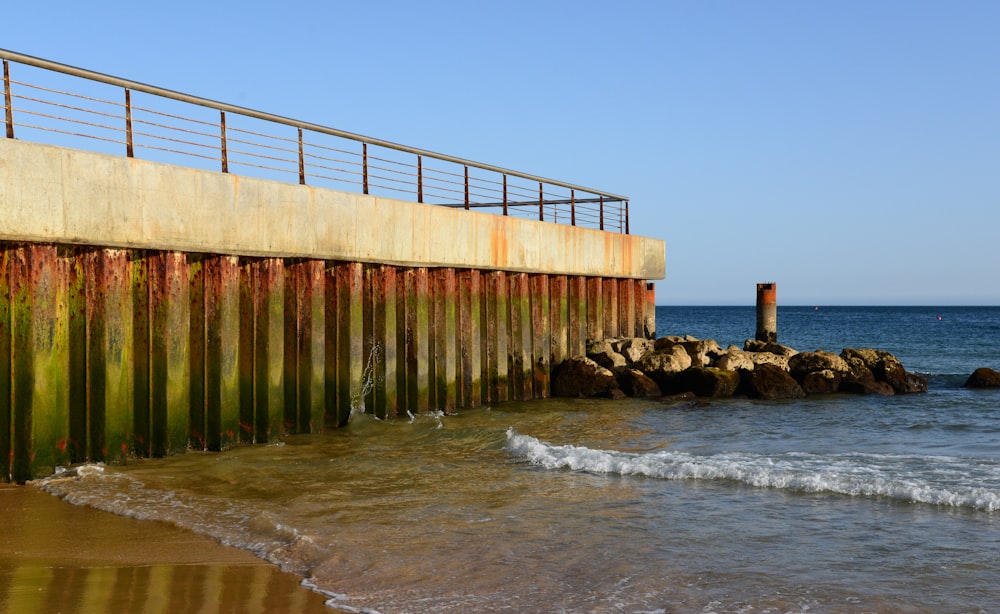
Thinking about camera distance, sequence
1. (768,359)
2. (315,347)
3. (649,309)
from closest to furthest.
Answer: (315,347) → (768,359) → (649,309)

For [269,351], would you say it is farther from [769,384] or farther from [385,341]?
[769,384]

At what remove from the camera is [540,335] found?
2138cm

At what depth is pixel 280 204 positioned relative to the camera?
1409cm

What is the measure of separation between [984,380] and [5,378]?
80.6 ft

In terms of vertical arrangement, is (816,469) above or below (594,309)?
below

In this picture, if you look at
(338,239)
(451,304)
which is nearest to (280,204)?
(338,239)

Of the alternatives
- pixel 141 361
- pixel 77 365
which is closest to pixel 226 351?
pixel 141 361

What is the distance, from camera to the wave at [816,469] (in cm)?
1105

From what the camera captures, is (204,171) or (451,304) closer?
(204,171)

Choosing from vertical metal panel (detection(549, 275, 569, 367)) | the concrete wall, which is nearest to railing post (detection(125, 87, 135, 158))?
the concrete wall

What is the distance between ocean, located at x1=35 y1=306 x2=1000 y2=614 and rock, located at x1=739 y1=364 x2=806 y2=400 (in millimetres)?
4801

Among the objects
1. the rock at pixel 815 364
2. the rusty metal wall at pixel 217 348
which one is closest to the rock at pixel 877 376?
the rock at pixel 815 364

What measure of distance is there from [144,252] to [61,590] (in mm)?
5939

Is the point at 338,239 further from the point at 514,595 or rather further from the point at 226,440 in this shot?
the point at 514,595
